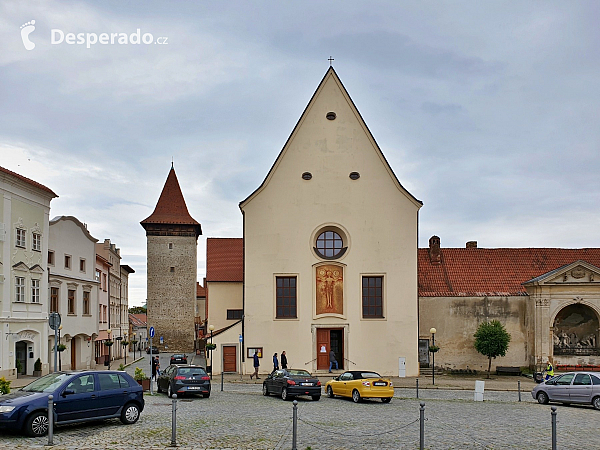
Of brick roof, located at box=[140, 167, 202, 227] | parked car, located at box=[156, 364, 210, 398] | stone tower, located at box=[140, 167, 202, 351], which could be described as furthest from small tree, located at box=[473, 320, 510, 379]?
brick roof, located at box=[140, 167, 202, 227]

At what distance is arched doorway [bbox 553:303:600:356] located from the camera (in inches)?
1565

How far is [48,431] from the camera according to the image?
13.6 metres

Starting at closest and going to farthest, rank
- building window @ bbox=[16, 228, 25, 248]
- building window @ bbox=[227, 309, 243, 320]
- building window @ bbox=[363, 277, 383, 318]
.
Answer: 1. building window @ bbox=[16, 228, 25, 248]
2. building window @ bbox=[363, 277, 383, 318]
3. building window @ bbox=[227, 309, 243, 320]

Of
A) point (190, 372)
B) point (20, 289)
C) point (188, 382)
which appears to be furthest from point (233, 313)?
point (188, 382)

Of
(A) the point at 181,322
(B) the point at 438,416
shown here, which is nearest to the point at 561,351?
(B) the point at 438,416

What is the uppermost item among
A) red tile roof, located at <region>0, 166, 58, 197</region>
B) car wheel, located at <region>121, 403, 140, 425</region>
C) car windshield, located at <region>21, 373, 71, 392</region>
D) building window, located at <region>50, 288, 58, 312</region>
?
red tile roof, located at <region>0, 166, 58, 197</region>

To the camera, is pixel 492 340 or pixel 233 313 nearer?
pixel 492 340

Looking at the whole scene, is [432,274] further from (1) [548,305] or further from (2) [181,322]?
(2) [181,322]

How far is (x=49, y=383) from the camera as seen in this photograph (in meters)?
15.1

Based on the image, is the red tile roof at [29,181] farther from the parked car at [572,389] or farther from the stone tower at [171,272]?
the stone tower at [171,272]

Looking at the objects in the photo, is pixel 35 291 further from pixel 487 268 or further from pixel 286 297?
pixel 487 268

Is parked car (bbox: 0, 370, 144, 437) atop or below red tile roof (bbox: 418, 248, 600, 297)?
below

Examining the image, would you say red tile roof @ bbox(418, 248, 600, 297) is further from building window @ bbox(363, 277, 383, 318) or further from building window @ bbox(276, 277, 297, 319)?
building window @ bbox(276, 277, 297, 319)

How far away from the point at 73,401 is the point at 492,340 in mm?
29112
